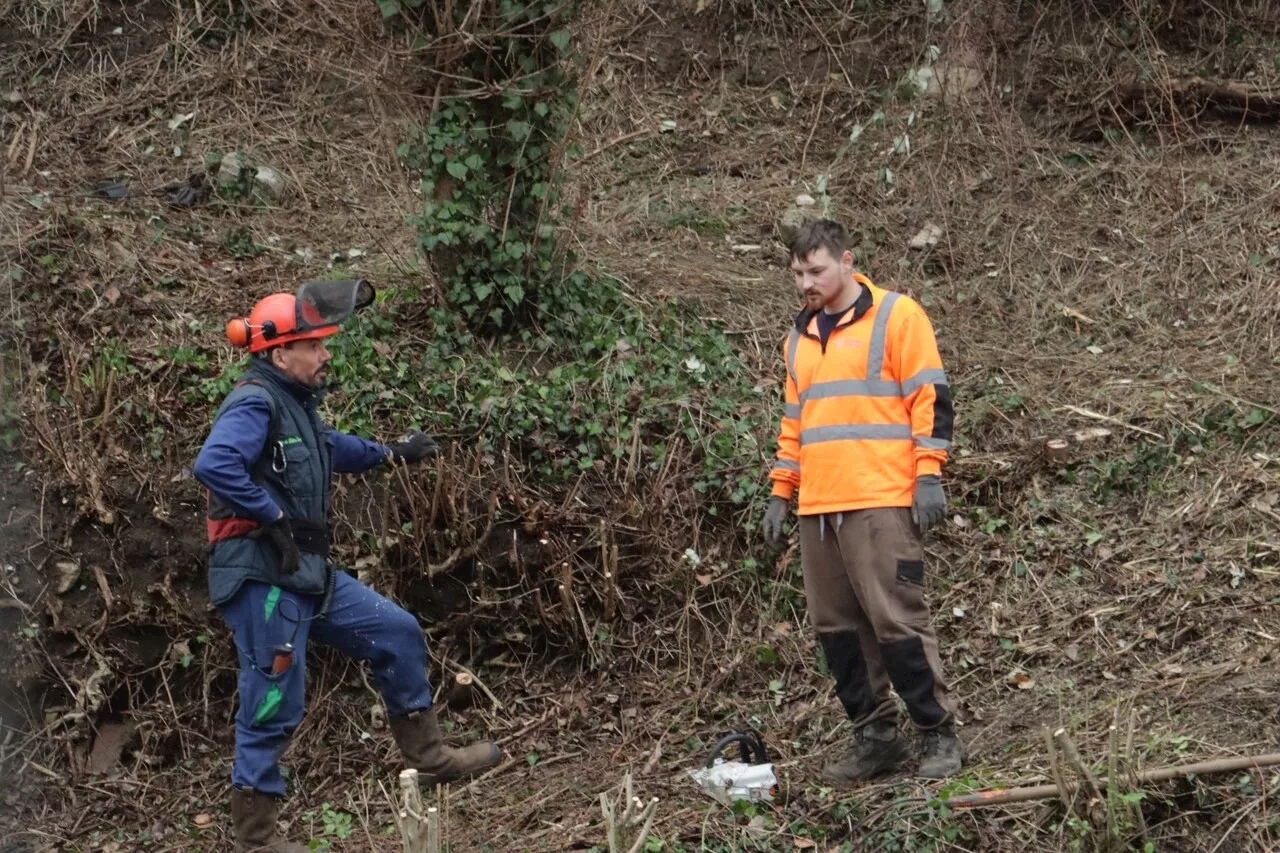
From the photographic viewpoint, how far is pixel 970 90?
9914 millimetres

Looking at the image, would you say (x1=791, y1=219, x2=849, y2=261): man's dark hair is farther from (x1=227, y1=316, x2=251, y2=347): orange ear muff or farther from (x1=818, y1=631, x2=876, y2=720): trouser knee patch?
(x1=227, y1=316, x2=251, y2=347): orange ear muff

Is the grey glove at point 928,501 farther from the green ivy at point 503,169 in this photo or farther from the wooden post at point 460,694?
the green ivy at point 503,169

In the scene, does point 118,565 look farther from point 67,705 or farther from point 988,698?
point 988,698

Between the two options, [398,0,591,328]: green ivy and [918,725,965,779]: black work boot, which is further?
[398,0,591,328]: green ivy

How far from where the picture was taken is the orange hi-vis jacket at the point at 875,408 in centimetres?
470

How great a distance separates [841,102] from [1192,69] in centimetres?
255

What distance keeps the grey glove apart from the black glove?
2.18 meters

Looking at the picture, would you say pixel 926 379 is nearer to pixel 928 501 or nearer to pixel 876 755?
pixel 928 501

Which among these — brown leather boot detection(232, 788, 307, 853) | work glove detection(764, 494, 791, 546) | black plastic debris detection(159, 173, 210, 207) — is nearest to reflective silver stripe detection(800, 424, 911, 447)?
work glove detection(764, 494, 791, 546)

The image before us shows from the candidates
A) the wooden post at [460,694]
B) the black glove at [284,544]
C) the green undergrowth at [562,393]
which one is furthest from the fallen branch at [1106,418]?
the black glove at [284,544]

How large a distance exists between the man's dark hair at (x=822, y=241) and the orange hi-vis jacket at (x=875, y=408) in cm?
19

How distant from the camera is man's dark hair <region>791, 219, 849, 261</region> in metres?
4.81

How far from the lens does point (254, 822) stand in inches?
193

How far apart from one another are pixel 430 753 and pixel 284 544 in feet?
3.81
